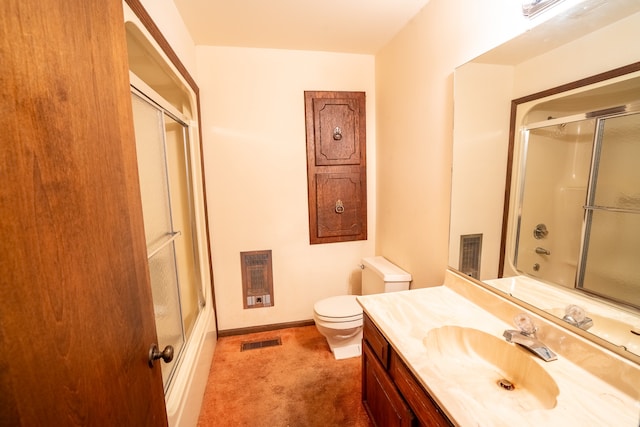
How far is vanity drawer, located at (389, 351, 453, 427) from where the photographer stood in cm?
81

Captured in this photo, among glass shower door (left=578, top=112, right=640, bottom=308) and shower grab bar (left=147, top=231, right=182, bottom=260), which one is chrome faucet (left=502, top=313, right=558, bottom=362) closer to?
glass shower door (left=578, top=112, right=640, bottom=308)

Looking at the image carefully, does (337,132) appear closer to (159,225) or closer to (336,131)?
(336,131)

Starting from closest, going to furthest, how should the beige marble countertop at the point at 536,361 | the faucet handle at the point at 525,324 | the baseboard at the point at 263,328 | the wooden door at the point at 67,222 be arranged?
the wooden door at the point at 67,222
the beige marble countertop at the point at 536,361
the faucet handle at the point at 525,324
the baseboard at the point at 263,328

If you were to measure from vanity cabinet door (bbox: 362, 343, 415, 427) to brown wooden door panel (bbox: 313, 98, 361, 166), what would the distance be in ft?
4.89

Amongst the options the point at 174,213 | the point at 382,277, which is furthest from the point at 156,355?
the point at 382,277

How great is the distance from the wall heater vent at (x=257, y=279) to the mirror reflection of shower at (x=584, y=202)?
1830 mm

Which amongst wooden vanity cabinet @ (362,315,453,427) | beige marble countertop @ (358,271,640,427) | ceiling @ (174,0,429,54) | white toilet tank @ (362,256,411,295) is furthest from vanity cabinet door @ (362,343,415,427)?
ceiling @ (174,0,429,54)

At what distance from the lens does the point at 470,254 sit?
4.57 feet

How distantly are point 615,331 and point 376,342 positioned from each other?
2.65 ft

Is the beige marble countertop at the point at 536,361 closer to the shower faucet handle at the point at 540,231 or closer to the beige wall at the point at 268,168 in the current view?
the shower faucet handle at the point at 540,231

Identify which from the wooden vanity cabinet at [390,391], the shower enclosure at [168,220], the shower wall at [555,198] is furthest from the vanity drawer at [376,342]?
the shower enclosure at [168,220]

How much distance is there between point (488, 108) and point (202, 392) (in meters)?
2.26

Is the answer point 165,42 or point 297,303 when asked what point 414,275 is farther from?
point 165,42

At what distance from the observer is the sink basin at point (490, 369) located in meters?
0.82
